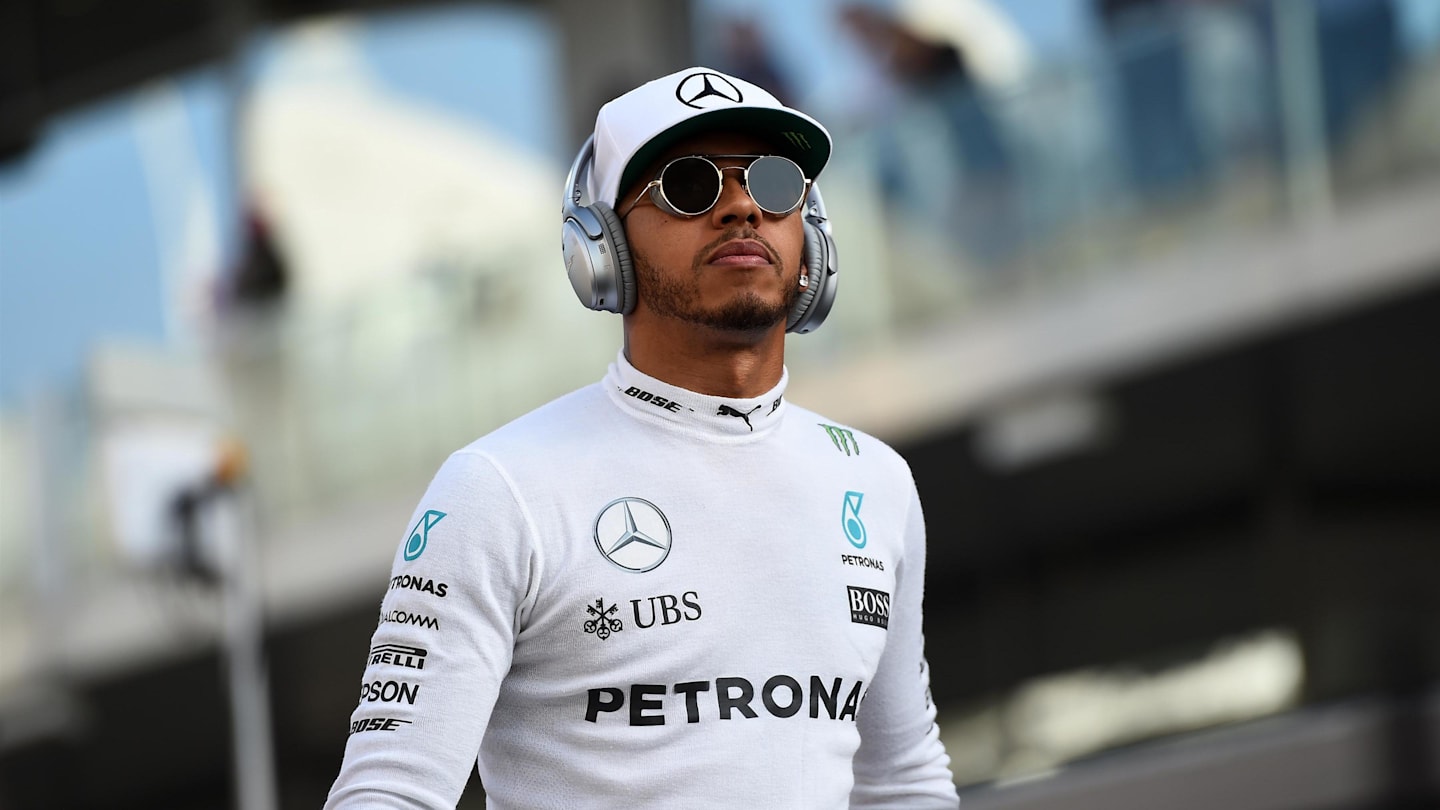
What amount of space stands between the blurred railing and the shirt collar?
506 centimetres

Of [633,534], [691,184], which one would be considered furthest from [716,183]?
[633,534]

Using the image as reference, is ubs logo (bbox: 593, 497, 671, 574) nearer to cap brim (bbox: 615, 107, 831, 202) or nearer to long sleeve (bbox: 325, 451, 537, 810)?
long sleeve (bbox: 325, 451, 537, 810)

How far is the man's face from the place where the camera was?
6.70 ft

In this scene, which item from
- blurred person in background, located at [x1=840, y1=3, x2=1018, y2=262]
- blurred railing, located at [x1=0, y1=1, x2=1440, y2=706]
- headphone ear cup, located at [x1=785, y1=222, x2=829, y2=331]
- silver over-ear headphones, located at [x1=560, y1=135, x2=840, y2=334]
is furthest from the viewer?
blurred person in background, located at [x1=840, y1=3, x2=1018, y2=262]

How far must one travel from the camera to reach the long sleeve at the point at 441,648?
184 cm

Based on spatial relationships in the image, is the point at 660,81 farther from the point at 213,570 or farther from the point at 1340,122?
the point at 1340,122

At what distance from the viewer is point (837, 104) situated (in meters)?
9.26

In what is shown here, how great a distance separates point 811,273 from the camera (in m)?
2.20

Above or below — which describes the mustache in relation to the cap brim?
below

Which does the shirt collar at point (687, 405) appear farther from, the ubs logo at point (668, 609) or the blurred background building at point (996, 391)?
the blurred background building at point (996, 391)

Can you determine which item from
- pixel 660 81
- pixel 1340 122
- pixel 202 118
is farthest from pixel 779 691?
pixel 202 118

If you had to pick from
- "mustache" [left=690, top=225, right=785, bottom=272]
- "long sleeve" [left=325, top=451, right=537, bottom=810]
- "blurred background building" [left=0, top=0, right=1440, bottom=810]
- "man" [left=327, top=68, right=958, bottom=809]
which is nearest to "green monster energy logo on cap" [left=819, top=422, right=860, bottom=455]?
"man" [left=327, top=68, right=958, bottom=809]

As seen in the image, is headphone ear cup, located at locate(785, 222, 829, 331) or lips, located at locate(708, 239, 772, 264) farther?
headphone ear cup, located at locate(785, 222, 829, 331)

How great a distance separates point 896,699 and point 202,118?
40.2 ft
